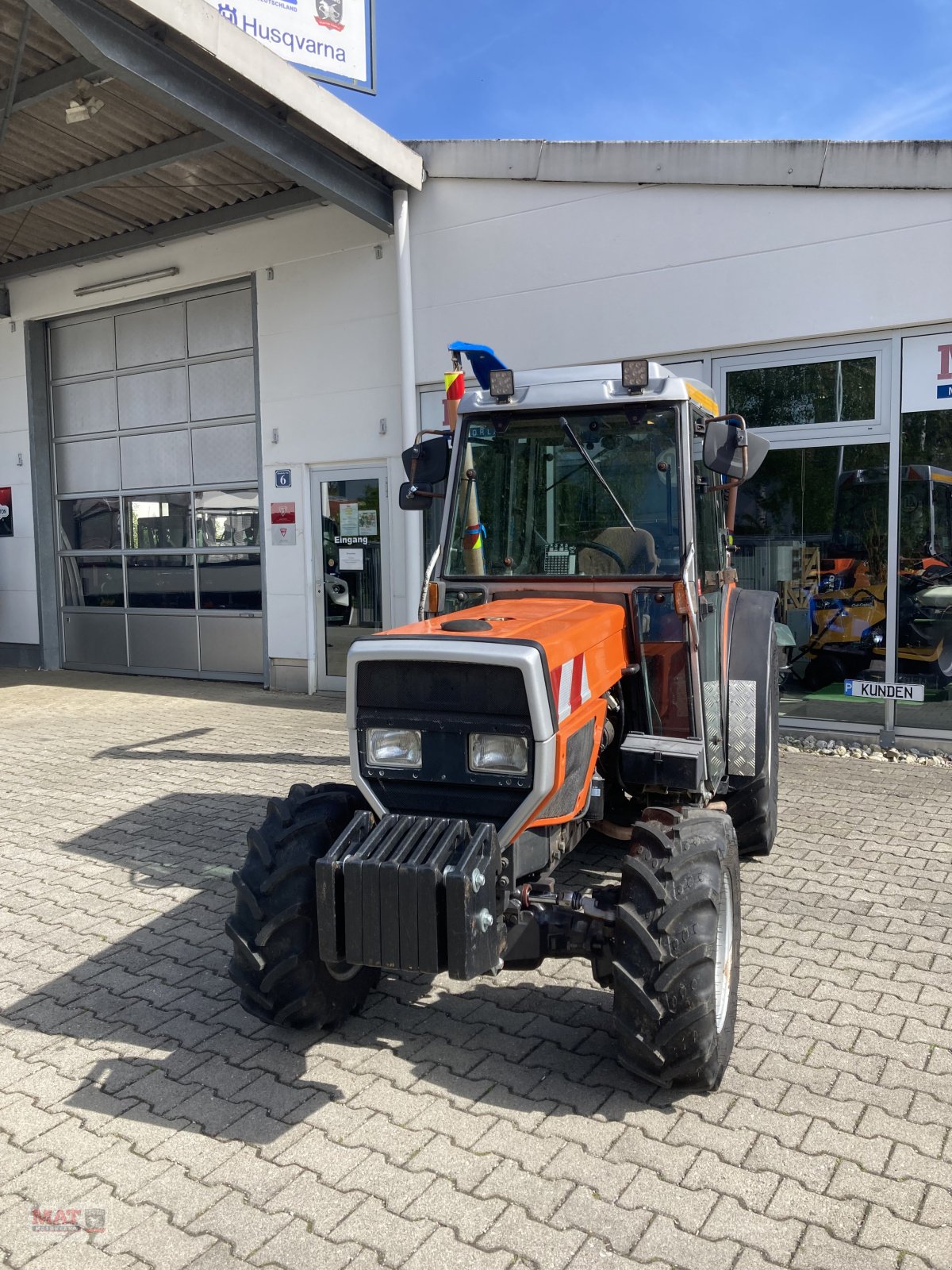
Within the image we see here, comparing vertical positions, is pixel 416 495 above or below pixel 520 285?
below

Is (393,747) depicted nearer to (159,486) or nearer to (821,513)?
(821,513)

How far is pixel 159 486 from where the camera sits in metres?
11.8

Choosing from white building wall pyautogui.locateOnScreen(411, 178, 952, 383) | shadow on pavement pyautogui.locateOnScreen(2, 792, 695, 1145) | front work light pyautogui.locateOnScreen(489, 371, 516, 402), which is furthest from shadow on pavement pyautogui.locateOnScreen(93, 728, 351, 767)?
front work light pyautogui.locateOnScreen(489, 371, 516, 402)

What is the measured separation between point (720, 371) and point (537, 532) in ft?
14.8

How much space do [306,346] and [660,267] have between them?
12.5 ft

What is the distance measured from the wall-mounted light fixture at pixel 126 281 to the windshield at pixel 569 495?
8.25 metres

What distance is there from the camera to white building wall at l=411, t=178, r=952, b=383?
7.13 metres

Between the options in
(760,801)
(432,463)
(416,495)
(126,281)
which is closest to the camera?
(432,463)

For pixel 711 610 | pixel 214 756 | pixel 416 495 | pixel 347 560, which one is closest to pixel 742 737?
pixel 711 610

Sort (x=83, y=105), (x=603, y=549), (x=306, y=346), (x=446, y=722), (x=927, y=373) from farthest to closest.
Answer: (x=306, y=346)
(x=83, y=105)
(x=927, y=373)
(x=603, y=549)
(x=446, y=722)

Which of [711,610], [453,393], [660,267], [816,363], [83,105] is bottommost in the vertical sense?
[711,610]

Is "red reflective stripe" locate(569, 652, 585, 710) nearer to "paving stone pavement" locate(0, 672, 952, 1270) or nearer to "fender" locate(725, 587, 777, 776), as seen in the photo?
"paving stone pavement" locate(0, 672, 952, 1270)

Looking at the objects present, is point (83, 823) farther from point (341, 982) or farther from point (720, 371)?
point (720, 371)

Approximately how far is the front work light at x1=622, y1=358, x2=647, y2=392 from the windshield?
4.7 inches
